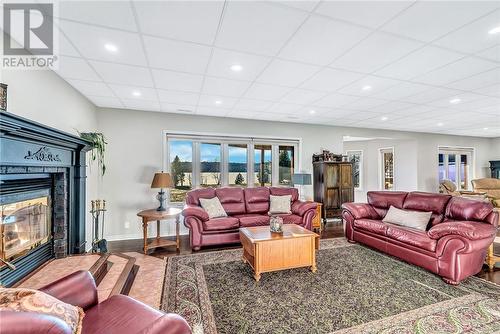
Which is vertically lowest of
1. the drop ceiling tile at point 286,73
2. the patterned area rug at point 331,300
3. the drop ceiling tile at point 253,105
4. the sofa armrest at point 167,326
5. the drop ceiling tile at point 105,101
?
the patterned area rug at point 331,300

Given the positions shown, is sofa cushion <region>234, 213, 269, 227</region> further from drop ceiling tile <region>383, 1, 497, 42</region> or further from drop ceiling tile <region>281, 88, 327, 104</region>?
drop ceiling tile <region>383, 1, 497, 42</region>

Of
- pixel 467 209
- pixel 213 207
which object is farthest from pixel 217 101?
pixel 467 209

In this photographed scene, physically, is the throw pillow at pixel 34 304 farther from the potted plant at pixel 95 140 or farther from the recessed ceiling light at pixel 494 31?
the recessed ceiling light at pixel 494 31

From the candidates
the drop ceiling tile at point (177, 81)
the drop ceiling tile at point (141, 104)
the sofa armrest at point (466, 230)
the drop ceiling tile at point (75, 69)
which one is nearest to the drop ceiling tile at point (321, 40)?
the drop ceiling tile at point (177, 81)

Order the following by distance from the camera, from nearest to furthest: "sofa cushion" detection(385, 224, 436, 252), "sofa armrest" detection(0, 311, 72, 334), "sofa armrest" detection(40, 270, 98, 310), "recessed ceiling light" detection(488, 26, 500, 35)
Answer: "sofa armrest" detection(0, 311, 72, 334), "sofa armrest" detection(40, 270, 98, 310), "recessed ceiling light" detection(488, 26, 500, 35), "sofa cushion" detection(385, 224, 436, 252)

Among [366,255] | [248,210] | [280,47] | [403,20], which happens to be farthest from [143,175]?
[403,20]

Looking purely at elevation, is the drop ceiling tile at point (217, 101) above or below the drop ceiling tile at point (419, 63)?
below

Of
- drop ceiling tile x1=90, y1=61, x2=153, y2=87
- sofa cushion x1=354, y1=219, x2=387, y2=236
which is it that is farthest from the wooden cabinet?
drop ceiling tile x1=90, y1=61, x2=153, y2=87

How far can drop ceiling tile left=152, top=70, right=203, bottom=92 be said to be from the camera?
9.56ft

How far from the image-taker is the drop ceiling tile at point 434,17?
1.70m

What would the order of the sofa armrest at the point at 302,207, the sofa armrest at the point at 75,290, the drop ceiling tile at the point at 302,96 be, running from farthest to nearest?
1. the sofa armrest at the point at 302,207
2. the drop ceiling tile at the point at 302,96
3. the sofa armrest at the point at 75,290

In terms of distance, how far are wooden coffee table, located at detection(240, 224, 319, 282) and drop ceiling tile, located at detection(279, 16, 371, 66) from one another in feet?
6.98

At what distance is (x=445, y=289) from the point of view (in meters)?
2.46

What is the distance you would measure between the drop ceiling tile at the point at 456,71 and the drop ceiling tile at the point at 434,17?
34.1 inches
